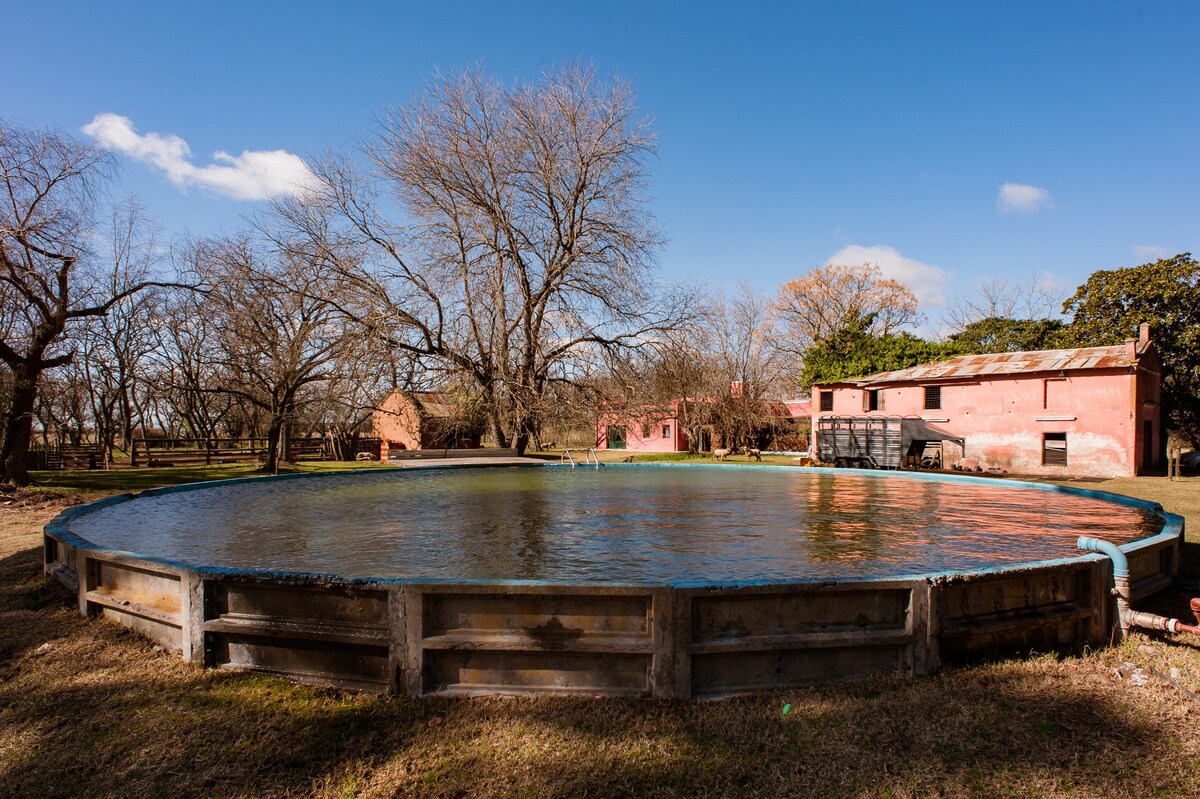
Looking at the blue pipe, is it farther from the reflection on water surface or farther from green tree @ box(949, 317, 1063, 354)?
green tree @ box(949, 317, 1063, 354)

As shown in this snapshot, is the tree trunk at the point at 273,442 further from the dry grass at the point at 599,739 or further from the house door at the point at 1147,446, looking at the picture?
the house door at the point at 1147,446

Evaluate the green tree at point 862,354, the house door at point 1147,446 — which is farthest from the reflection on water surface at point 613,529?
the green tree at point 862,354

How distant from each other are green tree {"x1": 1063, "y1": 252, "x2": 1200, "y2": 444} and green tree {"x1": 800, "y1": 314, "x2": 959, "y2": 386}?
592cm

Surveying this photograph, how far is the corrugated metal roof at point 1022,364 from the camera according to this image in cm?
2162

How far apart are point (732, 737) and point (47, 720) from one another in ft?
11.1

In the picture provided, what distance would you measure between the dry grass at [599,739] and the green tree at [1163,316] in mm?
30262

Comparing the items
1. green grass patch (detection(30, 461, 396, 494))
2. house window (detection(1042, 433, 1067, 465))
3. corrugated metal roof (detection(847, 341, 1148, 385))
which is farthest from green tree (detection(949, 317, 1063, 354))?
green grass patch (detection(30, 461, 396, 494))

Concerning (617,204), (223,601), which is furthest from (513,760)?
(617,204)

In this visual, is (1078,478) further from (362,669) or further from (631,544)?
(362,669)

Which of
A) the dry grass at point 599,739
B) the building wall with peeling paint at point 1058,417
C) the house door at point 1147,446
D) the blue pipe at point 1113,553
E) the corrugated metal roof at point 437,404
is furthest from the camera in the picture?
the corrugated metal roof at point 437,404

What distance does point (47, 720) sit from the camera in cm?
318

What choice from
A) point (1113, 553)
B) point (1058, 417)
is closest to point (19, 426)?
point (1113, 553)

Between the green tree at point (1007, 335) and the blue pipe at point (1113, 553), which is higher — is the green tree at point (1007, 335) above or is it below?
above

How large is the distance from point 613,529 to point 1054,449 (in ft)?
70.6
